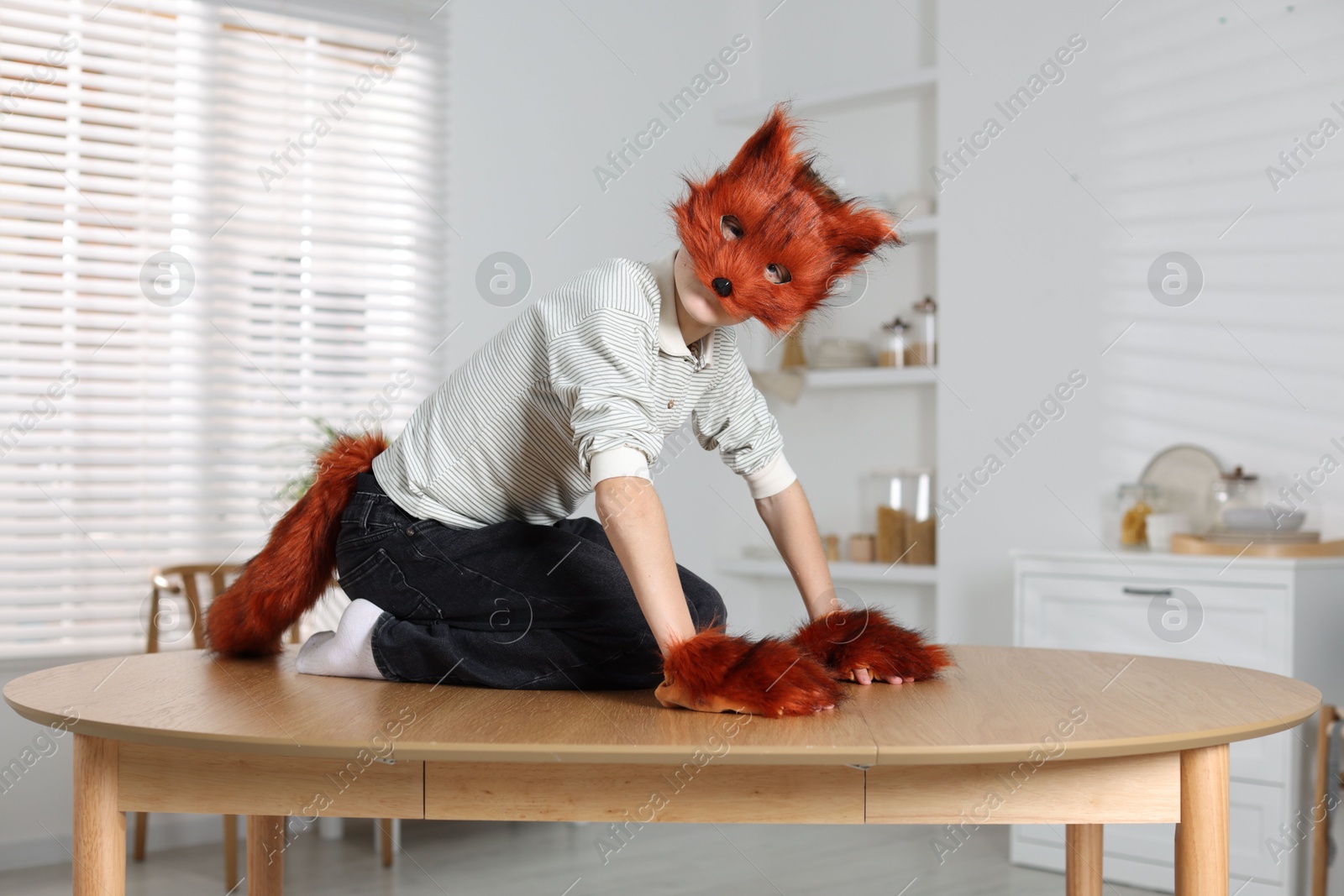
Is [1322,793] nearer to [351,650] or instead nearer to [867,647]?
[867,647]

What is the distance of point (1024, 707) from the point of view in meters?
1.04

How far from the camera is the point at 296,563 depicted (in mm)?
1268

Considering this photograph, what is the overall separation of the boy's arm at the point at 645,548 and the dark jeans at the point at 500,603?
0.09 meters

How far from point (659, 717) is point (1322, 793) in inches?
69.8

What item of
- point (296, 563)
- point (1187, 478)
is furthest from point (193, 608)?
point (1187, 478)

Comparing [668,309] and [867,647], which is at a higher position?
[668,309]

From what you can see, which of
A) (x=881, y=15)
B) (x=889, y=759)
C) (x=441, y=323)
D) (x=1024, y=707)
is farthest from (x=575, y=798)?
(x=881, y=15)

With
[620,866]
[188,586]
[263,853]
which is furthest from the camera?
[188,586]

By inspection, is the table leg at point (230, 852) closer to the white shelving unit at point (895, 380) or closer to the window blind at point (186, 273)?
the window blind at point (186, 273)

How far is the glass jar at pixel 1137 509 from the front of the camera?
2789 millimetres

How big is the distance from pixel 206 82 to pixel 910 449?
7.08 ft

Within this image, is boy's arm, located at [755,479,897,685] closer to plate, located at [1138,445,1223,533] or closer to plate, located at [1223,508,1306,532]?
plate, located at [1223,508,1306,532]

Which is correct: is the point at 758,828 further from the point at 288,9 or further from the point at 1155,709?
the point at 288,9

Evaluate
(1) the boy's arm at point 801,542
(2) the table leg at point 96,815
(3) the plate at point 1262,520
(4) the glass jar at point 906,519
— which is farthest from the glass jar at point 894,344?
(2) the table leg at point 96,815
